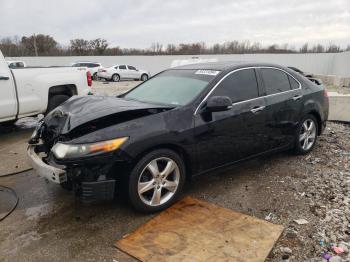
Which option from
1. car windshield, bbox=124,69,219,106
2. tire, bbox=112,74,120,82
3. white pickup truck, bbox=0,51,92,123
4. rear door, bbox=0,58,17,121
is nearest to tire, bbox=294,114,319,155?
car windshield, bbox=124,69,219,106

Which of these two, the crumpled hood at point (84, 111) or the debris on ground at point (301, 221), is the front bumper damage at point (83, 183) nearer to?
the crumpled hood at point (84, 111)

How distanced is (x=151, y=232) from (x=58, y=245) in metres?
0.89

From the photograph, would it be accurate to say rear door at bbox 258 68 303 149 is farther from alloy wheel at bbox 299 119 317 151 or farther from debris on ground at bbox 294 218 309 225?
debris on ground at bbox 294 218 309 225

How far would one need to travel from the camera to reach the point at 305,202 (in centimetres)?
401

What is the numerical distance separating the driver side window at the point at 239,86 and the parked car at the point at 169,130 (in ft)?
0.05

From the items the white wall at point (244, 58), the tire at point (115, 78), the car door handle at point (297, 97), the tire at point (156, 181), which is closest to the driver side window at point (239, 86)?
the car door handle at point (297, 97)

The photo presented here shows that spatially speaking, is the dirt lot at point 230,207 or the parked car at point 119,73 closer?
the dirt lot at point 230,207

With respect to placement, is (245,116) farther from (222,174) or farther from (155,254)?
(155,254)

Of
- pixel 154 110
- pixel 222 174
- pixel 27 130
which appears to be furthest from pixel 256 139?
pixel 27 130

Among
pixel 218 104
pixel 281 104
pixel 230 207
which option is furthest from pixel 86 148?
pixel 281 104

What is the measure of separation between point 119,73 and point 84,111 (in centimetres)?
2481

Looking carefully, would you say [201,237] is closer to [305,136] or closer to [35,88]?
[305,136]

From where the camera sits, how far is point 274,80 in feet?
16.4

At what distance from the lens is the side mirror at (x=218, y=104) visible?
3.89 metres
